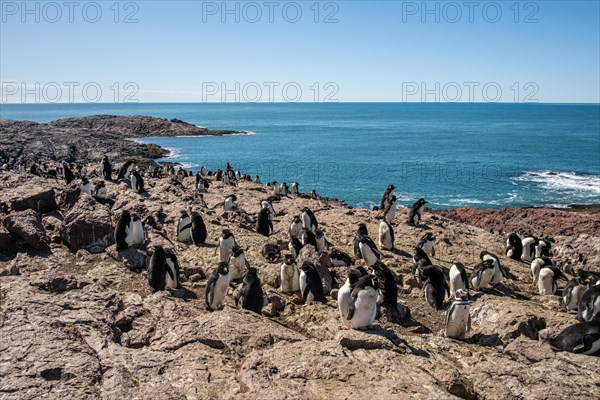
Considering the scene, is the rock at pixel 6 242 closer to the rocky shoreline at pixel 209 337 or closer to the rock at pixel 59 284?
the rocky shoreline at pixel 209 337

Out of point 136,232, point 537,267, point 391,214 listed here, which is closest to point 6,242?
point 136,232

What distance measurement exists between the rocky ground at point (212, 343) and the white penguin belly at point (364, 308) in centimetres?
47

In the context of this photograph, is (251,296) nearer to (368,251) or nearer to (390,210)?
(368,251)

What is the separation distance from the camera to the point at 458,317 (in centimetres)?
1068

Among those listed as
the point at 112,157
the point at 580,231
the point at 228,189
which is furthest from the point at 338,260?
the point at 112,157

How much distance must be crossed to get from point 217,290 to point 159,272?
71.5 inches

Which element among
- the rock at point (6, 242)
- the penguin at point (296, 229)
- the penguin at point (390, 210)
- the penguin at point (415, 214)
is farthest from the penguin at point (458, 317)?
the penguin at point (415, 214)

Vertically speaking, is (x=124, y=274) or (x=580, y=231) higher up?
(x=124, y=274)

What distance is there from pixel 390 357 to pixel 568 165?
81319 mm

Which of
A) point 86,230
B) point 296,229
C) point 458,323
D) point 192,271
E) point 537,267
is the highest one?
point 86,230

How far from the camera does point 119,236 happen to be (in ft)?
47.2

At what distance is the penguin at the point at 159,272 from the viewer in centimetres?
1202

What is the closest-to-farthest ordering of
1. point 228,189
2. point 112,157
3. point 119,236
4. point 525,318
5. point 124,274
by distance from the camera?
point 525,318, point 124,274, point 119,236, point 228,189, point 112,157

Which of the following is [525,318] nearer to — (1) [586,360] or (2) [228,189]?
(1) [586,360]
